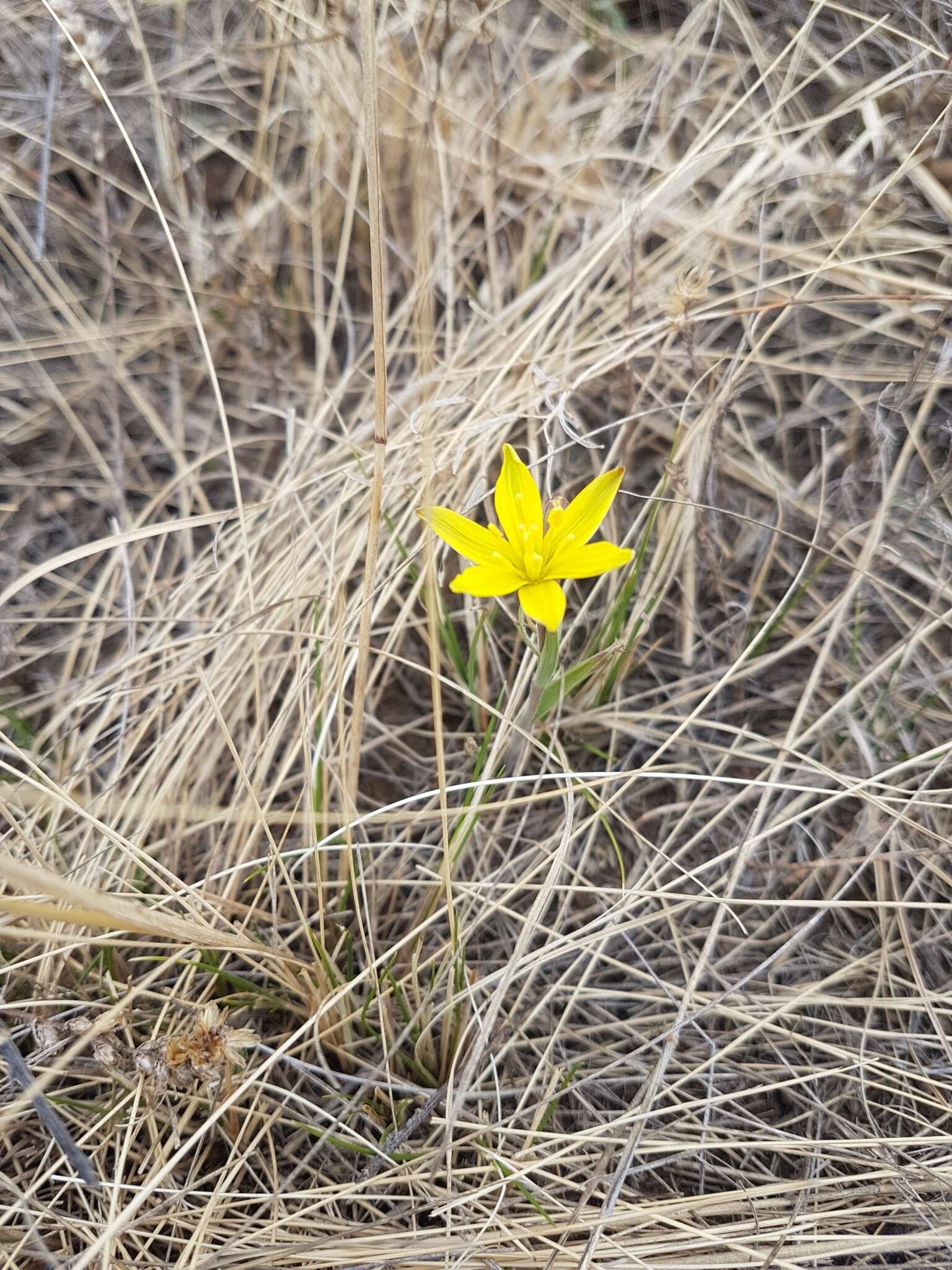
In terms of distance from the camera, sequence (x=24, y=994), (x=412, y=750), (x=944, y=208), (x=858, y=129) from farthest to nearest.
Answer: (x=858, y=129) < (x=944, y=208) < (x=412, y=750) < (x=24, y=994)

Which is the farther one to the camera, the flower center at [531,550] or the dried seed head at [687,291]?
the dried seed head at [687,291]

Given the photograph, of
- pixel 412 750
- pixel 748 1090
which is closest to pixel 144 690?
pixel 412 750

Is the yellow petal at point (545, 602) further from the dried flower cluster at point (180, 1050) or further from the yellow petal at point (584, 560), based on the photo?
the dried flower cluster at point (180, 1050)

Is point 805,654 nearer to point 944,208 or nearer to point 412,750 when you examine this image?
point 412,750

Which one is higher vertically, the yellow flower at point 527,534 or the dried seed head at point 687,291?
the dried seed head at point 687,291

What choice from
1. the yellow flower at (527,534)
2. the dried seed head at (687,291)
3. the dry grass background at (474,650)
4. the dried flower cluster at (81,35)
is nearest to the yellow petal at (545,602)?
the yellow flower at (527,534)

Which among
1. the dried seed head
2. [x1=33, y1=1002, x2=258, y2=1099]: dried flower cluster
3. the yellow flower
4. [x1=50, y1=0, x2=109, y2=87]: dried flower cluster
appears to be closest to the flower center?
the yellow flower
